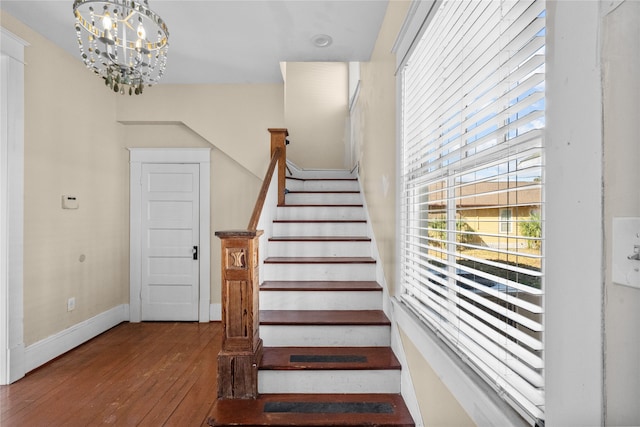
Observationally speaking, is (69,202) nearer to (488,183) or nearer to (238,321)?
(238,321)

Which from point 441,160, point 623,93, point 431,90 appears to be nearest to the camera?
point 623,93

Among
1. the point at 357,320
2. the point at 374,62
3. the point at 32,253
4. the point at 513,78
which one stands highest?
the point at 374,62

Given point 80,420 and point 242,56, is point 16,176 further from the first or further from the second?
point 242,56

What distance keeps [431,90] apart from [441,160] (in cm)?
38

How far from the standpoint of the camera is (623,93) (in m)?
0.60

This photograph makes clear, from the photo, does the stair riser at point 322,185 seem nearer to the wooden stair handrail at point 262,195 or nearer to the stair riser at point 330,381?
the wooden stair handrail at point 262,195

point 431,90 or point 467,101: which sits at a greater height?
point 431,90

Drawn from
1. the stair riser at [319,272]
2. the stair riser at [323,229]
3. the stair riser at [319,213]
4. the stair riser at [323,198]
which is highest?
the stair riser at [323,198]

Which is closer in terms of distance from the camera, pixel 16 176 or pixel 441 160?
pixel 441 160

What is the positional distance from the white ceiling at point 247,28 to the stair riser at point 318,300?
209 centimetres

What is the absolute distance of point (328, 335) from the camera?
7.61ft

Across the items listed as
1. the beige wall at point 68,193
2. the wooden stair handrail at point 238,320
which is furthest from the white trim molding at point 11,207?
the wooden stair handrail at point 238,320

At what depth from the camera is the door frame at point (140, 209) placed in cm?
419

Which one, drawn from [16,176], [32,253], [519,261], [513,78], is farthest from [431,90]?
[32,253]
